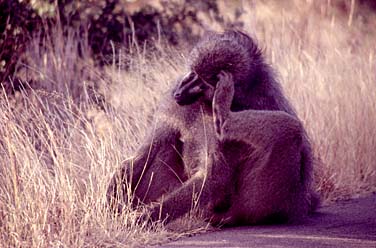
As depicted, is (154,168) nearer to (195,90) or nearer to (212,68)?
(195,90)

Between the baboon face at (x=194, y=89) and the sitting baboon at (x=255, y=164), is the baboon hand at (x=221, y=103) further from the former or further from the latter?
the baboon face at (x=194, y=89)

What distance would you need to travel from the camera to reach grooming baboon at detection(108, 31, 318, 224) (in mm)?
5812

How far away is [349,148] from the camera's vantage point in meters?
8.02

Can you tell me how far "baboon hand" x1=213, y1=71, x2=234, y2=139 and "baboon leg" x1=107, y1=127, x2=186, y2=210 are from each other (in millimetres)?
404

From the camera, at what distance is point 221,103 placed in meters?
5.69

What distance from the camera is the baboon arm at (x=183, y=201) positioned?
5.77m

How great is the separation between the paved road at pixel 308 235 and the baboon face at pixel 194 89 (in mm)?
859

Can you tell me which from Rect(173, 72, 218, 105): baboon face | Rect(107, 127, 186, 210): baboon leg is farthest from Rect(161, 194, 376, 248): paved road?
Rect(173, 72, 218, 105): baboon face

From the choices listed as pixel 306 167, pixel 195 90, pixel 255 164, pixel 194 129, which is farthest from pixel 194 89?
pixel 306 167

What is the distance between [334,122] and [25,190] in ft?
11.9

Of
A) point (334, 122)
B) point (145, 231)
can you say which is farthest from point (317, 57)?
point (145, 231)

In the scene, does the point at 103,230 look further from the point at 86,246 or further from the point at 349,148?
the point at 349,148

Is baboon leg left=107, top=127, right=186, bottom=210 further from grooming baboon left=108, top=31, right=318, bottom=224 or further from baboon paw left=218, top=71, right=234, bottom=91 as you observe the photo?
baboon paw left=218, top=71, right=234, bottom=91

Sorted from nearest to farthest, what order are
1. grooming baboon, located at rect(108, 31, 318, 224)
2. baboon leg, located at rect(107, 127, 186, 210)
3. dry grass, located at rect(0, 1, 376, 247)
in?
dry grass, located at rect(0, 1, 376, 247), grooming baboon, located at rect(108, 31, 318, 224), baboon leg, located at rect(107, 127, 186, 210)
